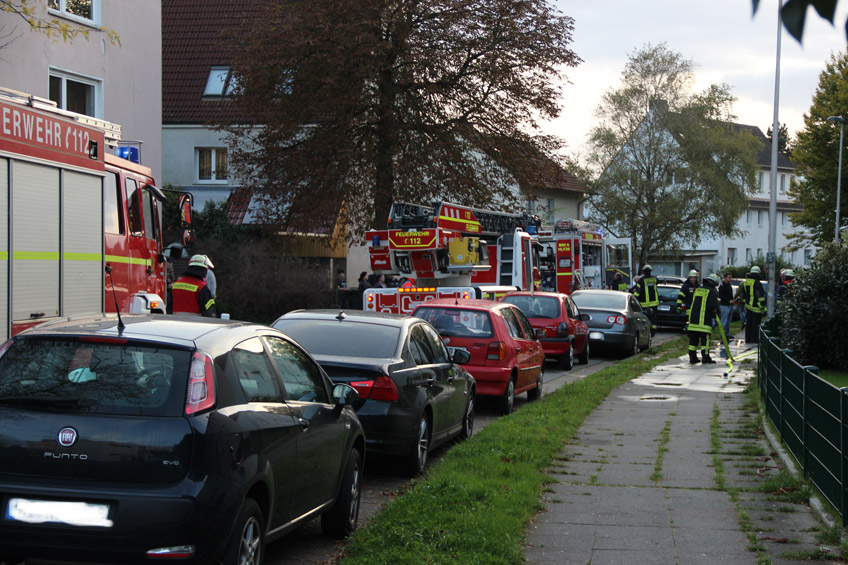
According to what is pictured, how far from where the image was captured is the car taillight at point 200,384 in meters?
4.68

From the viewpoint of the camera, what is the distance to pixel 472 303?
1303cm

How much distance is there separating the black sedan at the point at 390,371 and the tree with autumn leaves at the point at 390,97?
57.2 ft

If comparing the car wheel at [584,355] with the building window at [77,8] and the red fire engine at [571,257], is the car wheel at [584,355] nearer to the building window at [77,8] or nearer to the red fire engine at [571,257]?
the red fire engine at [571,257]

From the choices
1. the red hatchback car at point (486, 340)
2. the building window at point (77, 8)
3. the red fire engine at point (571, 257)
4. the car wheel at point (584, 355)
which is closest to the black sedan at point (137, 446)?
the red hatchback car at point (486, 340)

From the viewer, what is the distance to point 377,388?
26.7ft

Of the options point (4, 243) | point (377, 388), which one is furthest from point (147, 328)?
point (4, 243)

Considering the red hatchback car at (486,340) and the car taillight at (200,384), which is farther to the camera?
the red hatchback car at (486,340)

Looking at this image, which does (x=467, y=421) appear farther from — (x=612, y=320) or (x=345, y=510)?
(x=612, y=320)

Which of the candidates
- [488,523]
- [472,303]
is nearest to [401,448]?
[488,523]

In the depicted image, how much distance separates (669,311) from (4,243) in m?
27.0

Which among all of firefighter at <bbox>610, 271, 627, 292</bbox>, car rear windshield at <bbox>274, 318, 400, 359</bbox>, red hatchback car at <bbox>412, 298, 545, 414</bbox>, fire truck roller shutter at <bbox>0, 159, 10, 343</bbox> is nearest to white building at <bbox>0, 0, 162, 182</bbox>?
→ red hatchback car at <bbox>412, 298, 545, 414</bbox>

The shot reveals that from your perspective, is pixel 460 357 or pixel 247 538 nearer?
pixel 247 538

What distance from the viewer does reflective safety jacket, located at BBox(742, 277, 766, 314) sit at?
24469mm

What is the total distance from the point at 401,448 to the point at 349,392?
2.02m
